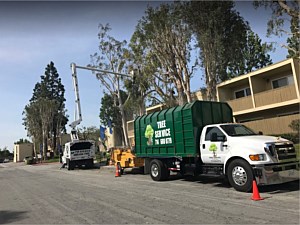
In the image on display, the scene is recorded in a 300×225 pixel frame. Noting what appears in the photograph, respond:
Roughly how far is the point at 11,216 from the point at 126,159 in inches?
377

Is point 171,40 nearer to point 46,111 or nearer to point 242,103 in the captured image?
point 242,103

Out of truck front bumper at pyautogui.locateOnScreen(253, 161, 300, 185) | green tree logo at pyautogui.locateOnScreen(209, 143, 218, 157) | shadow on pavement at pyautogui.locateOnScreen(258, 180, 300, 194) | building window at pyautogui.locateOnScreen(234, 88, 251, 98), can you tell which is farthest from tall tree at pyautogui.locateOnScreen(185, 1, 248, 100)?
truck front bumper at pyautogui.locateOnScreen(253, 161, 300, 185)

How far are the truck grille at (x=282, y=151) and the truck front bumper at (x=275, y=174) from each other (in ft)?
0.77

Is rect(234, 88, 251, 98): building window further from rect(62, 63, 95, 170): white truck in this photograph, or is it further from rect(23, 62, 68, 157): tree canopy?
rect(23, 62, 68, 157): tree canopy

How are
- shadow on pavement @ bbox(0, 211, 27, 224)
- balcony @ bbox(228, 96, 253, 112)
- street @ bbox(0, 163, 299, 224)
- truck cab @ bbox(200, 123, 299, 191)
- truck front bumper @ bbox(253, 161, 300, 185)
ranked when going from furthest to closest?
balcony @ bbox(228, 96, 253, 112) → truck cab @ bbox(200, 123, 299, 191) → truck front bumper @ bbox(253, 161, 300, 185) → shadow on pavement @ bbox(0, 211, 27, 224) → street @ bbox(0, 163, 299, 224)

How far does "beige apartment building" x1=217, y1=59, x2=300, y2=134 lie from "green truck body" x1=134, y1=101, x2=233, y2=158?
481 inches

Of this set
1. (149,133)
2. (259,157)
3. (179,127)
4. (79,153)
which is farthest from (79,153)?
(259,157)

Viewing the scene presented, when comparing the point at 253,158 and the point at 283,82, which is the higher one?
the point at 283,82

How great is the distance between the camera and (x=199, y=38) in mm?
22328

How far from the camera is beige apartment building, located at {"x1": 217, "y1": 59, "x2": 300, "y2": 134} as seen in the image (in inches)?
905

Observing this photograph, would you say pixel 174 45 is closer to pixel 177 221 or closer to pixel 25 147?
pixel 177 221

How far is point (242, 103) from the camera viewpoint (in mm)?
27422

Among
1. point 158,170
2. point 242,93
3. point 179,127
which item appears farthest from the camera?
point 242,93

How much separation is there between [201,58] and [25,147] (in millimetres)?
62899
